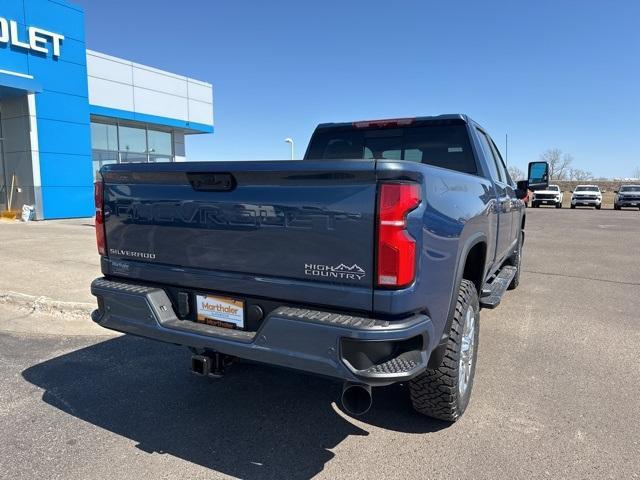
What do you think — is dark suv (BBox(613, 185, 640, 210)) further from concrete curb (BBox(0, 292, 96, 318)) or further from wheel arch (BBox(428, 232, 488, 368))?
concrete curb (BBox(0, 292, 96, 318))

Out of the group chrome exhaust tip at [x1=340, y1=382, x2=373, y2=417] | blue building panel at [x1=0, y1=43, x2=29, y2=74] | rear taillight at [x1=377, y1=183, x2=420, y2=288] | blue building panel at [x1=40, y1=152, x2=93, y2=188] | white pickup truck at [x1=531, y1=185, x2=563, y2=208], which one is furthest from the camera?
white pickup truck at [x1=531, y1=185, x2=563, y2=208]

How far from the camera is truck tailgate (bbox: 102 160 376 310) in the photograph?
234 centimetres

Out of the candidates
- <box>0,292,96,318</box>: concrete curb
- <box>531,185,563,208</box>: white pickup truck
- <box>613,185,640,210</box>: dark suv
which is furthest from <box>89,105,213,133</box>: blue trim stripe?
<box>613,185,640,210</box>: dark suv

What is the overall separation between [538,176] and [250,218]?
4.58m

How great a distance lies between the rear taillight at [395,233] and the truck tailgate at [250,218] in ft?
0.18

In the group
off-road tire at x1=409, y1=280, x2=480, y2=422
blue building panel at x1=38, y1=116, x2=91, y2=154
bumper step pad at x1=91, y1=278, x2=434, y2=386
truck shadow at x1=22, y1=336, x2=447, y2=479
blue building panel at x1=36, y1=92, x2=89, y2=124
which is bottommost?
truck shadow at x1=22, y1=336, x2=447, y2=479

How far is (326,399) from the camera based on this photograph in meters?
3.53

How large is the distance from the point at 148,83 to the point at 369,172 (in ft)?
70.1

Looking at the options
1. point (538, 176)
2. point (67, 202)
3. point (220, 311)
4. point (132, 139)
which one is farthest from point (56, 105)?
point (220, 311)

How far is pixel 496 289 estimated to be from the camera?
4430mm

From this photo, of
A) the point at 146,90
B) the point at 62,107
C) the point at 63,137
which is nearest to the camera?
the point at 62,107

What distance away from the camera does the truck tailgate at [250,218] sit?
7.66 ft

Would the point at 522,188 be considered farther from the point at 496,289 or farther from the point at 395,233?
the point at 395,233

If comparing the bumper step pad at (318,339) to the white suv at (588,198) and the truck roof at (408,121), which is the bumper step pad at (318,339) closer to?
the truck roof at (408,121)
